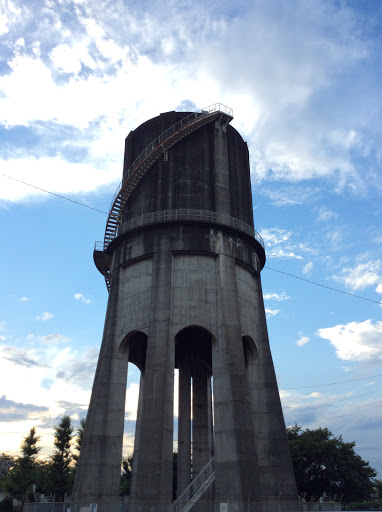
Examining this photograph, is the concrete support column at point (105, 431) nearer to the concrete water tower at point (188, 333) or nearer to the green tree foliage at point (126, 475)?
the concrete water tower at point (188, 333)

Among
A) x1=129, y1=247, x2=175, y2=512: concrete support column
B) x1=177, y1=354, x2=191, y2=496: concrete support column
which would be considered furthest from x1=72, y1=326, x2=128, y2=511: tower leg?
x1=177, y1=354, x2=191, y2=496: concrete support column

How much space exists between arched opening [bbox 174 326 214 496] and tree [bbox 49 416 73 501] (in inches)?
744

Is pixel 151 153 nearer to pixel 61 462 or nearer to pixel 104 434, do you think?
pixel 104 434

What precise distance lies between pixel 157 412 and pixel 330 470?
27.0m

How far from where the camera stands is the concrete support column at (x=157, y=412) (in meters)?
20.9

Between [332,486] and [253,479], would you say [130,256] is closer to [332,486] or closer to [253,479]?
[253,479]

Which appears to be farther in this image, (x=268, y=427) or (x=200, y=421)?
(x=200, y=421)

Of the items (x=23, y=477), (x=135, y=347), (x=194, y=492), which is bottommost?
(x=194, y=492)

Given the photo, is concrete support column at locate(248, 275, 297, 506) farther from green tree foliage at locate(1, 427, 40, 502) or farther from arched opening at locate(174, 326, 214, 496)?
green tree foliage at locate(1, 427, 40, 502)

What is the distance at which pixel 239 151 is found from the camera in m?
33.0

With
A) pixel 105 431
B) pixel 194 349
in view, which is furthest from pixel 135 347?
pixel 105 431

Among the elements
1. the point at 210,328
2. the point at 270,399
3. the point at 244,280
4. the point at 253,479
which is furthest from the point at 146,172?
the point at 253,479

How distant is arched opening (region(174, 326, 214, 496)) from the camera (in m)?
30.4

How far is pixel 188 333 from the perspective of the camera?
29.8 metres
